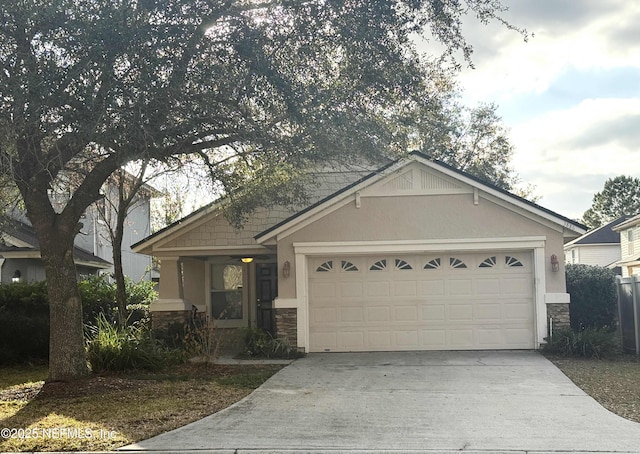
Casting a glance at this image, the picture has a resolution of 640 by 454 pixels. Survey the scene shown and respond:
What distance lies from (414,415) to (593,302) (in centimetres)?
883

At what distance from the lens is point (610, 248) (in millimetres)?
44125

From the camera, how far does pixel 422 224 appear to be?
15.0 metres

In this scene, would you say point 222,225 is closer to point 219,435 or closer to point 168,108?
point 168,108

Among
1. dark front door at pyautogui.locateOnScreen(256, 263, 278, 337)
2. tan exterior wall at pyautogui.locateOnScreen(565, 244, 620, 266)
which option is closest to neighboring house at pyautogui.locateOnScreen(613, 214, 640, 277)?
tan exterior wall at pyautogui.locateOnScreen(565, 244, 620, 266)

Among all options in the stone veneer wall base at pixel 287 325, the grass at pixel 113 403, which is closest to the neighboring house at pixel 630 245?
the stone veneer wall base at pixel 287 325

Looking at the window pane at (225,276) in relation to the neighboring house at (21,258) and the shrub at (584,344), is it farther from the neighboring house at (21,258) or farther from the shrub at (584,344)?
the shrub at (584,344)

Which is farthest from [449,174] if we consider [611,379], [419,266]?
[611,379]

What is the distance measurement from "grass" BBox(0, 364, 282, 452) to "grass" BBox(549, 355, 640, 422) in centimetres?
534

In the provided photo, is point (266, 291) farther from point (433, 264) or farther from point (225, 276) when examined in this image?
point (433, 264)

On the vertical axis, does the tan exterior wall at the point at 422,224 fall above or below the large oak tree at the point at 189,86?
below

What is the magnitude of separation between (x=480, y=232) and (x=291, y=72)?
22.3 ft

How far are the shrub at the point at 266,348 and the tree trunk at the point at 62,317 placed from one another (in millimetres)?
4227

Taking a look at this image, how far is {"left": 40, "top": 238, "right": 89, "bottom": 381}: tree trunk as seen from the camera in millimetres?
10922

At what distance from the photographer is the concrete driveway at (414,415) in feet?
24.0
